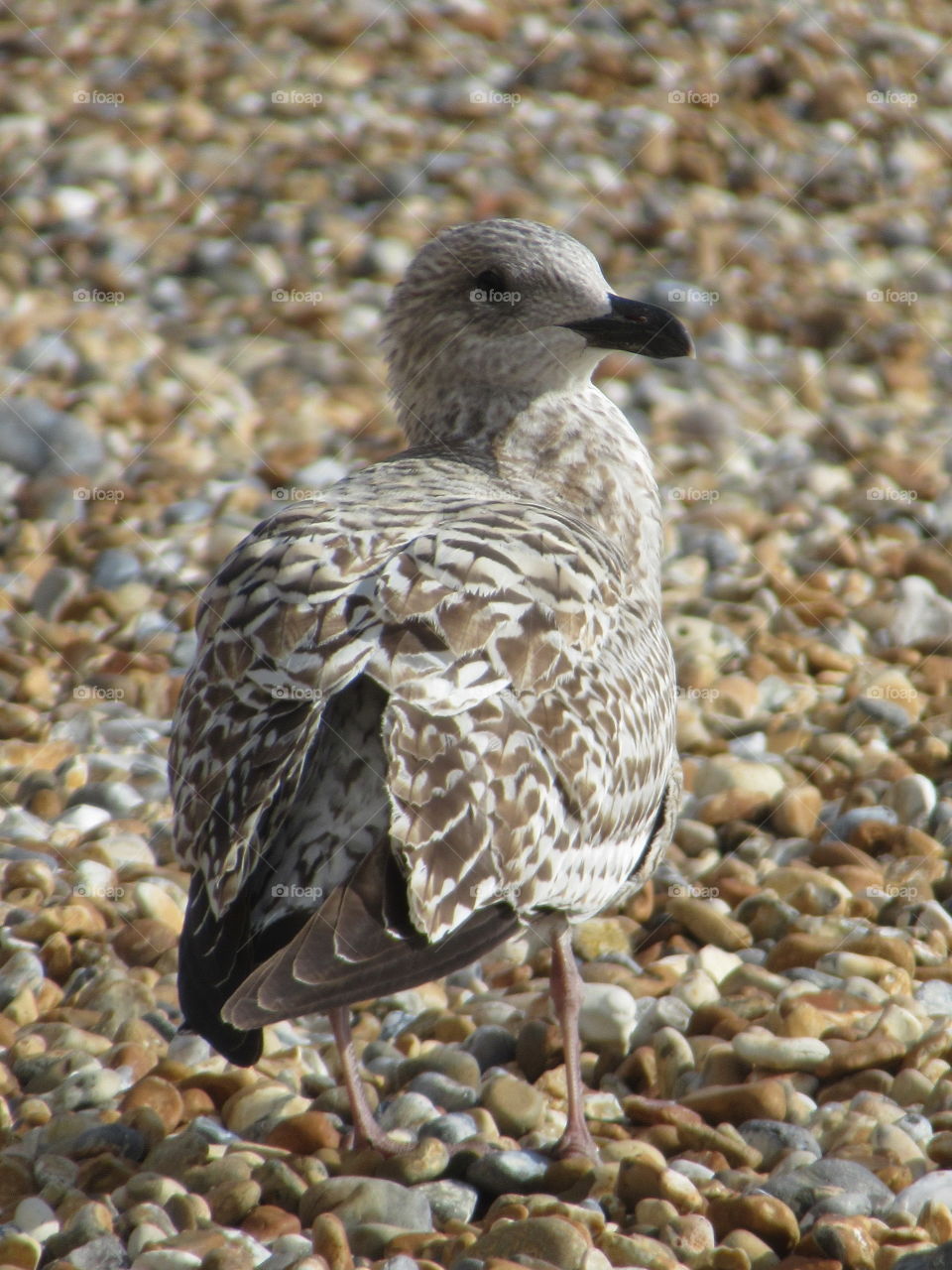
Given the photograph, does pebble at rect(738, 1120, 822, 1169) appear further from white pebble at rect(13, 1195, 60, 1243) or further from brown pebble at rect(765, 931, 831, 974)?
white pebble at rect(13, 1195, 60, 1243)

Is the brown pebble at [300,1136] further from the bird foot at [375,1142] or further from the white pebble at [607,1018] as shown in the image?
the white pebble at [607,1018]

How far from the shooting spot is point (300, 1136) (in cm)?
397

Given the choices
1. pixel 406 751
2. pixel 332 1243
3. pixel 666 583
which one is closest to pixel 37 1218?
pixel 332 1243

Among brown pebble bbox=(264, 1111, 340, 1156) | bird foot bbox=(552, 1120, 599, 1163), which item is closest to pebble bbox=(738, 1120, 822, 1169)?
bird foot bbox=(552, 1120, 599, 1163)

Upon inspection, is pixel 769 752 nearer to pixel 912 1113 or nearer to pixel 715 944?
pixel 715 944

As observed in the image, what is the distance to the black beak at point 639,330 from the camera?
4.83 m

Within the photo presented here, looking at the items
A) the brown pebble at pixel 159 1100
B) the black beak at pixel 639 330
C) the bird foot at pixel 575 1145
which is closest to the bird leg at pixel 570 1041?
the bird foot at pixel 575 1145

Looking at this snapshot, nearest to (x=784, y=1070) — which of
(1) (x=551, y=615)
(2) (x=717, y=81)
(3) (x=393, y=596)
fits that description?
(1) (x=551, y=615)

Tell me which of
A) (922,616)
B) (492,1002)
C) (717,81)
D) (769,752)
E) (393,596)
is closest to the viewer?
(393,596)

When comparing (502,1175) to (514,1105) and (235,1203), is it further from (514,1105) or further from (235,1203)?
(235,1203)

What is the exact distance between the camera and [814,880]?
5012mm

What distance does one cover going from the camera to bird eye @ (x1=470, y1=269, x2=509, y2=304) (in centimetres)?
498

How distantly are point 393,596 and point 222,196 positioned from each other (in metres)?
7.05

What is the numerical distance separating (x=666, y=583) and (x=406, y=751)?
13.1ft
